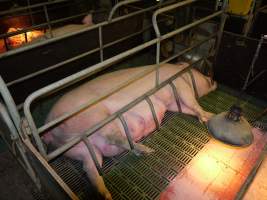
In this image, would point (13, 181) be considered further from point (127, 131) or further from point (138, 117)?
point (138, 117)

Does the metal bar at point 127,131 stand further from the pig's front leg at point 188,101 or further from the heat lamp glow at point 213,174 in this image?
the pig's front leg at point 188,101

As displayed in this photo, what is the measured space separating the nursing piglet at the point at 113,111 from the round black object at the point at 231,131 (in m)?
1.38

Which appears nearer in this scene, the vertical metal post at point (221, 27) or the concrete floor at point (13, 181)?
the concrete floor at point (13, 181)

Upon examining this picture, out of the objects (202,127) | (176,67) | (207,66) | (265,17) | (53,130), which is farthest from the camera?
(265,17)

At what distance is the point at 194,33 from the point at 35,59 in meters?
3.17

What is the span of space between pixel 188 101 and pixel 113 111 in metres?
1.17

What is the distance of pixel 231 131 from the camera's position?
163 cm

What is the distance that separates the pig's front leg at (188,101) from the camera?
3.59 metres

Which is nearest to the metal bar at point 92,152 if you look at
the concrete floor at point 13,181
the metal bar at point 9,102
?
the metal bar at point 9,102

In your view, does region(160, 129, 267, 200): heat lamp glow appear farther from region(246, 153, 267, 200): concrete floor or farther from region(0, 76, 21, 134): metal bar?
region(0, 76, 21, 134): metal bar

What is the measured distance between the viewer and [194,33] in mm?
5293

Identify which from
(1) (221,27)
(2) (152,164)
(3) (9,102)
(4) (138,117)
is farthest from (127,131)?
(1) (221,27)

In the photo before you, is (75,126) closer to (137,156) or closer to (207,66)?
(137,156)

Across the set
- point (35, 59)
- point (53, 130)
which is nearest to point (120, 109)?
point (53, 130)
